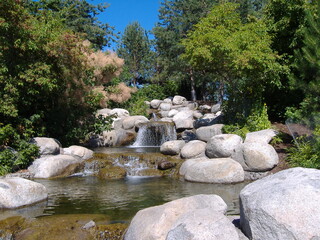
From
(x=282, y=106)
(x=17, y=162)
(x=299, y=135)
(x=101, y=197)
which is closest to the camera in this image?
(x=101, y=197)

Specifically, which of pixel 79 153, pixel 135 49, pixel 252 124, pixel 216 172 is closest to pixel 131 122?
pixel 79 153

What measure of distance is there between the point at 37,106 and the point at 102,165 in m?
4.60

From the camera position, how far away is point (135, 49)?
4441 cm

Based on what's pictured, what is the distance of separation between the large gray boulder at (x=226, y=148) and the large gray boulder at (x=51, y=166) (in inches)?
200

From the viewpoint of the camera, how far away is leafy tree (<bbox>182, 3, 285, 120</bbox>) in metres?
14.6

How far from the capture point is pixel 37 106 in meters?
15.6

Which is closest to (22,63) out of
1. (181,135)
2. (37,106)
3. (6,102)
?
(6,102)

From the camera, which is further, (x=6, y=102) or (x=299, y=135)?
(x=6, y=102)

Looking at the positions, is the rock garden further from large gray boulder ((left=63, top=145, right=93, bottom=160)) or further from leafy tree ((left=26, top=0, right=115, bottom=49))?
leafy tree ((left=26, top=0, right=115, bottom=49))

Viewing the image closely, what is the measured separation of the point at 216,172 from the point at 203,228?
6.21m

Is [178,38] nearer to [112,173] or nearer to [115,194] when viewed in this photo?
[112,173]

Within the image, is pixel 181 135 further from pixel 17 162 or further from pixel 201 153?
pixel 17 162

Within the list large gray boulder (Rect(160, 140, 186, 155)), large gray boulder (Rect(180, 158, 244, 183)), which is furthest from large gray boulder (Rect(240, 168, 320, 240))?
large gray boulder (Rect(160, 140, 186, 155))

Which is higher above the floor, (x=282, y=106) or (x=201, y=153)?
(x=282, y=106)
